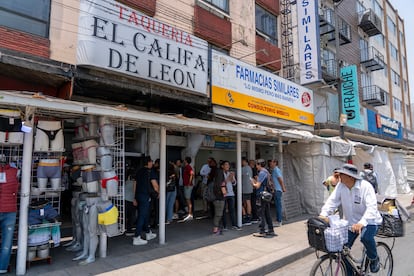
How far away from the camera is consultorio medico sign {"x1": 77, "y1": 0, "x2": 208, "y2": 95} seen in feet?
21.7

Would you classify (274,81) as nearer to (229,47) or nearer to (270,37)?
(229,47)

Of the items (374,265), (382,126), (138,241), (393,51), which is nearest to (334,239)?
(374,265)

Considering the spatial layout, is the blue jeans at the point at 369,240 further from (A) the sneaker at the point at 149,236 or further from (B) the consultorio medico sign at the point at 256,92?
(B) the consultorio medico sign at the point at 256,92

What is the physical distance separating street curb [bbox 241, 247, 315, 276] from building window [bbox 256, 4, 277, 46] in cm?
1090

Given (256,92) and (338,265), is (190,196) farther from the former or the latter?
(338,265)

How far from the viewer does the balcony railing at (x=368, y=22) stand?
2294 cm

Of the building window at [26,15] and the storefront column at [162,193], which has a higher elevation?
the building window at [26,15]

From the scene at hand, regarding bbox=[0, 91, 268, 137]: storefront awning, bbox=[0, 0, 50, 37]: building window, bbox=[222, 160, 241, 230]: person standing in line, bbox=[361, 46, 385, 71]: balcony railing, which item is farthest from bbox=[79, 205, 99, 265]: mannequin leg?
bbox=[361, 46, 385, 71]: balcony railing

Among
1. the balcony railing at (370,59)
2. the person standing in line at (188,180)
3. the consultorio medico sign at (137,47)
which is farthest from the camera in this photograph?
the balcony railing at (370,59)


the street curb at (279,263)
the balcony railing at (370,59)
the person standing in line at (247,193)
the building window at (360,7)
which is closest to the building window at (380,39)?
the balcony railing at (370,59)

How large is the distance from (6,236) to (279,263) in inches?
183

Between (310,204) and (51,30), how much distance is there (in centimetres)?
949

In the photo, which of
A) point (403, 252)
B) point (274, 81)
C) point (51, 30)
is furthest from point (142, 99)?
point (403, 252)

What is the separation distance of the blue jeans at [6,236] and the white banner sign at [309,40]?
13.0 m
